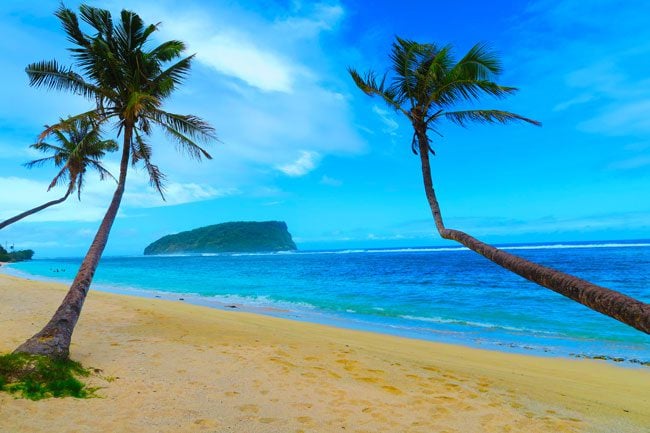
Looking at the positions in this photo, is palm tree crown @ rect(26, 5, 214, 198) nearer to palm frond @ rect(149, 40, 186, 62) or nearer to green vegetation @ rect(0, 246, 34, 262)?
palm frond @ rect(149, 40, 186, 62)

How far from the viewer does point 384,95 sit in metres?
8.50

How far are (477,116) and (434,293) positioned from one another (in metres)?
17.6

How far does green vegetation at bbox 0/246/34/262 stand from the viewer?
90031 mm

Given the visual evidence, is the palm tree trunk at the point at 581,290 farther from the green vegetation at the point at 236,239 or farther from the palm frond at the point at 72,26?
the green vegetation at the point at 236,239

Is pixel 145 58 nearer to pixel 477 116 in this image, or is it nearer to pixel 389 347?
A: pixel 477 116

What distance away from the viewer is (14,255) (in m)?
104

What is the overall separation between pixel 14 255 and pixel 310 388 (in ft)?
426

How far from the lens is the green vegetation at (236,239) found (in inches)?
6531

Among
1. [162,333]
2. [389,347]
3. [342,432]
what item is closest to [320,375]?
[342,432]

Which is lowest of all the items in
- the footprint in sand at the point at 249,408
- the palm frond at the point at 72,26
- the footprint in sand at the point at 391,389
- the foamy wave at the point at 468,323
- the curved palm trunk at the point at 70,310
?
the foamy wave at the point at 468,323

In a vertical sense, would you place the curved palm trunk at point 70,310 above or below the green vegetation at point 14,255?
below

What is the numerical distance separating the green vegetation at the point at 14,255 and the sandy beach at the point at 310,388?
10383 cm

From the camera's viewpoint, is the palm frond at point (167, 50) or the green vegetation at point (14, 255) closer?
the palm frond at point (167, 50)

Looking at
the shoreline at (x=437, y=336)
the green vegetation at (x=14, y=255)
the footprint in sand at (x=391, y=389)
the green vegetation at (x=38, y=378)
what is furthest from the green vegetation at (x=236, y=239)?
the footprint in sand at (x=391, y=389)
